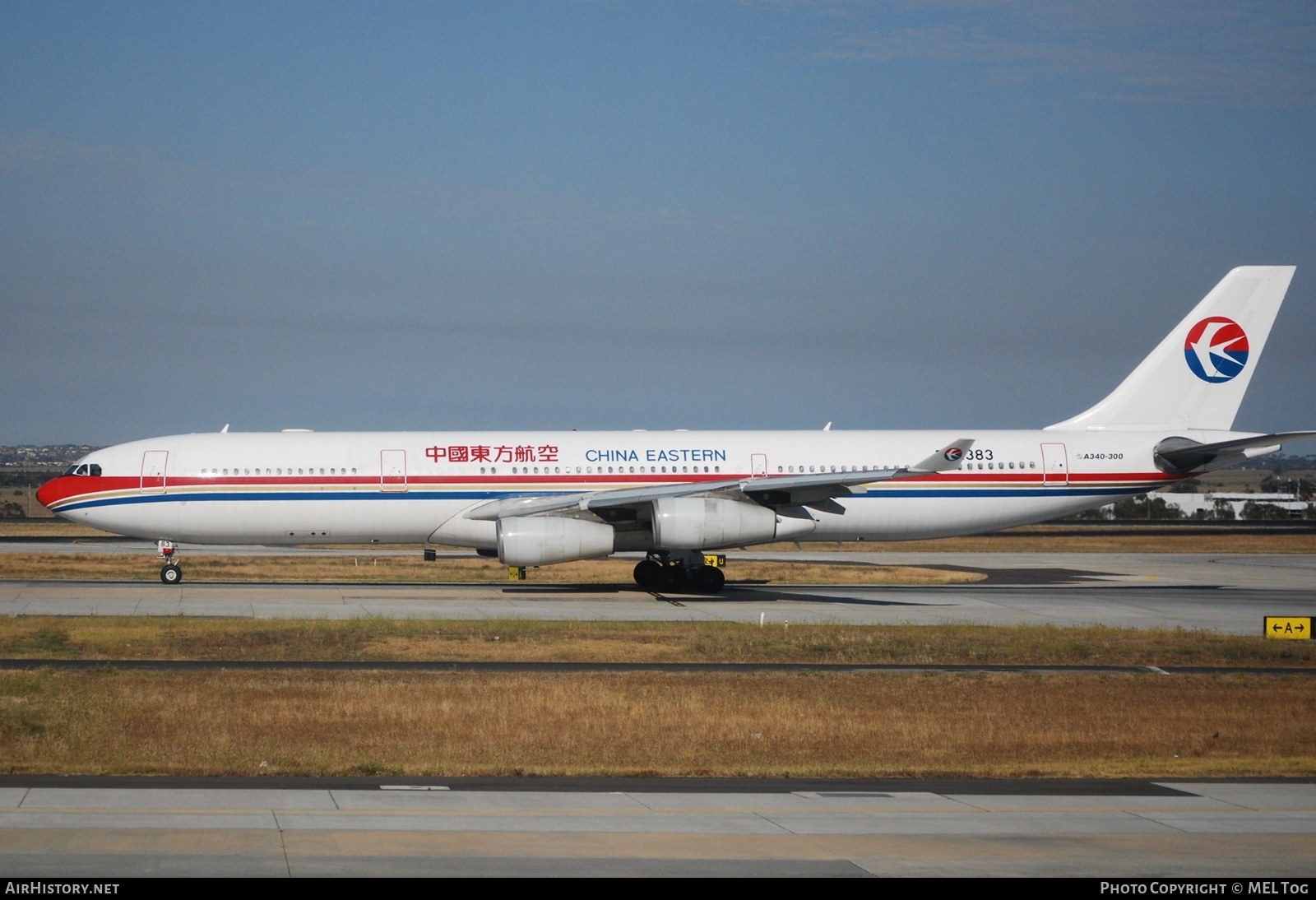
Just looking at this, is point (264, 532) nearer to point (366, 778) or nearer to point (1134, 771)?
point (366, 778)

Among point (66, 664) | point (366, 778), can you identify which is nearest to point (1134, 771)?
point (366, 778)

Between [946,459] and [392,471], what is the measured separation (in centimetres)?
1574

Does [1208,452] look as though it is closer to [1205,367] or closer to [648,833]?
[1205,367]

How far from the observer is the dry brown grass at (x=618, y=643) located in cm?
2397

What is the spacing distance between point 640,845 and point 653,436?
29442 mm

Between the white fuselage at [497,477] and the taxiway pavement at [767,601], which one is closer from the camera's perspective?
the taxiway pavement at [767,601]

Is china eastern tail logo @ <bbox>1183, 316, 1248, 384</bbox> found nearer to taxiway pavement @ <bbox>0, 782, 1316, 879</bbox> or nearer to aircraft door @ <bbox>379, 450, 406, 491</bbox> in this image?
aircraft door @ <bbox>379, 450, 406, 491</bbox>

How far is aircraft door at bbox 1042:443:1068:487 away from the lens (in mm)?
40188

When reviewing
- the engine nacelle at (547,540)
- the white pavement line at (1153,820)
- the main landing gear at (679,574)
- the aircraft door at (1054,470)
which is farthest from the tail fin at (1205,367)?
the white pavement line at (1153,820)

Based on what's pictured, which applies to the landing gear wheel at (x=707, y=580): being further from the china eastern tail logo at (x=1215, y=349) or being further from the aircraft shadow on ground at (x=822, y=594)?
the china eastern tail logo at (x=1215, y=349)

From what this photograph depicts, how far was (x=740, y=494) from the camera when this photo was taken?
35969 millimetres

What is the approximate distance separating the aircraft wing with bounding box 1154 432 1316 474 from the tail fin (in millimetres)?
1837

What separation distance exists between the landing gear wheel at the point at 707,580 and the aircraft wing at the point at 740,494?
99.6 inches

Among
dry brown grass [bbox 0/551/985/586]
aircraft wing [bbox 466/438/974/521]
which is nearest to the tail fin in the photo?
dry brown grass [bbox 0/551/985/586]
